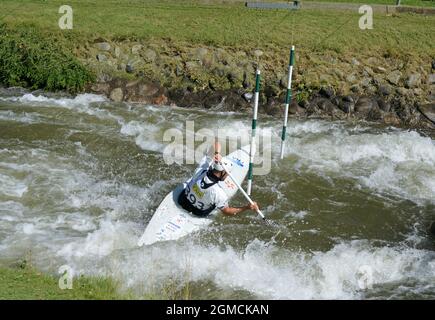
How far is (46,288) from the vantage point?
512 cm

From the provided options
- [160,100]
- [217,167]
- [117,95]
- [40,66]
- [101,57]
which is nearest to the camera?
[217,167]

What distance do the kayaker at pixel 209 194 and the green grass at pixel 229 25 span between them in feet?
19.9

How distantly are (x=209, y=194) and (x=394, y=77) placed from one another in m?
6.67

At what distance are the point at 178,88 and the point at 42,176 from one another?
4472 mm

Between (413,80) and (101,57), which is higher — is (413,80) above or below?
below

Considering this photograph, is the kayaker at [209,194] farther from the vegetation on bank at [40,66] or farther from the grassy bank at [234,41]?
the vegetation on bank at [40,66]

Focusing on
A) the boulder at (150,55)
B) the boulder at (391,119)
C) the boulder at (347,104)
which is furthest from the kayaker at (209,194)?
the boulder at (150,55)

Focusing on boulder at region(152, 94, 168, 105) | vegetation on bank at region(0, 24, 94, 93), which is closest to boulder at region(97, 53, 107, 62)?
vegetation on bank at region(0, 24, 94, 93)

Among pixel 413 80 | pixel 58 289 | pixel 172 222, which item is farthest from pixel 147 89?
pixel 58 289

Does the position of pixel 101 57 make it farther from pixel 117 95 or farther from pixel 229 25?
pixel 229 25

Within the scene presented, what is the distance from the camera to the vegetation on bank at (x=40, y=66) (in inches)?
486

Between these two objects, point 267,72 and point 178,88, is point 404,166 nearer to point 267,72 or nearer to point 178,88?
point 267,72

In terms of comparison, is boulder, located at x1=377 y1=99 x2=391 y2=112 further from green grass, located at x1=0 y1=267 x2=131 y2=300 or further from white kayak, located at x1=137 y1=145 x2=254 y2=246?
green grass, located at x1=0 y1=267 x2=131 y2=300

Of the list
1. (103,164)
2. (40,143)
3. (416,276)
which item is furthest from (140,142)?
(416,276)
